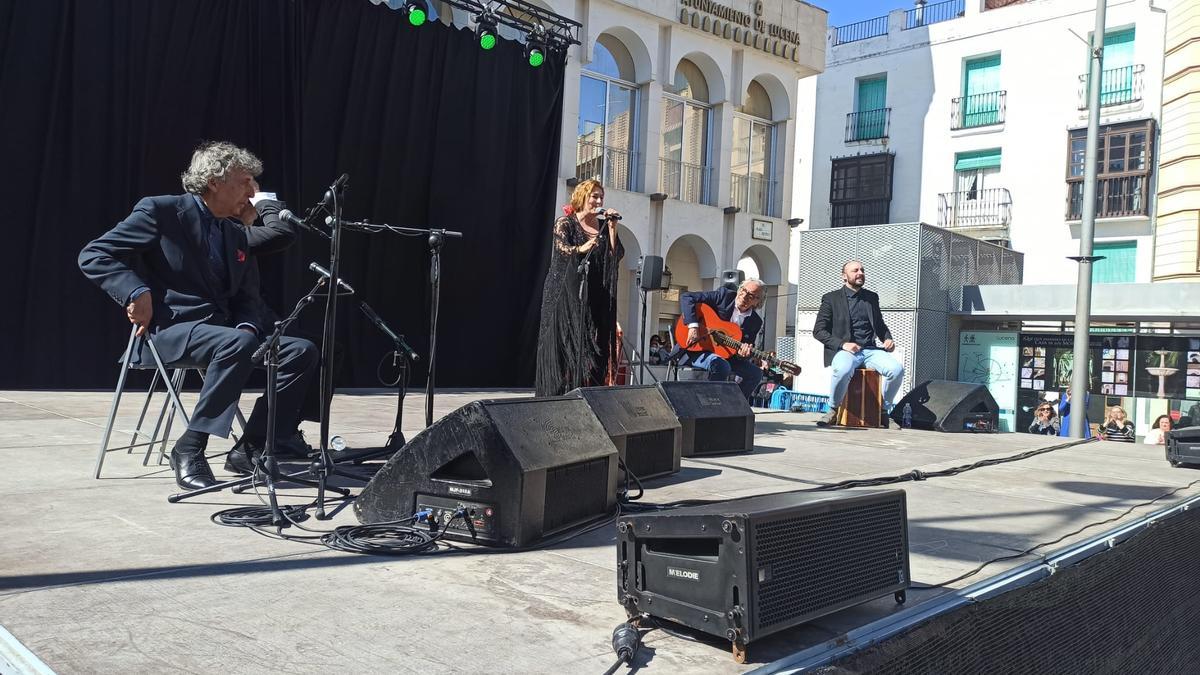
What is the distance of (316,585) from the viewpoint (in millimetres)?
2287

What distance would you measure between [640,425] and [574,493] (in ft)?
3.38

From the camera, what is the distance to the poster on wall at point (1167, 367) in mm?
11219

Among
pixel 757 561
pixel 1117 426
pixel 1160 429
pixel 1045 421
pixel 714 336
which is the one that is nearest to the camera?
pixel 757 561

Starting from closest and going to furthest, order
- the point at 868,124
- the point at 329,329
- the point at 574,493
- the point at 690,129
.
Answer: the point at 574,493 → the point at 329,329 → the point at 690,129 → the point at 868,124

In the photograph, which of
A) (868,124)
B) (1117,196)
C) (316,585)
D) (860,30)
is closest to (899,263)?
(316,585)

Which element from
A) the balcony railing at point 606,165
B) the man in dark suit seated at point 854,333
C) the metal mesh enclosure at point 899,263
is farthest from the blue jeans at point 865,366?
the balcony railing at point 606,165

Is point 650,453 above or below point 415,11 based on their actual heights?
below

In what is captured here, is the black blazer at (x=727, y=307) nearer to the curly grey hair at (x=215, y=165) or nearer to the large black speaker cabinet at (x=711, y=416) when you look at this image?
the large black speaker cabinet at (x=711, y=416)

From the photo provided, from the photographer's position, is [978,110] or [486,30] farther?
[978,110]

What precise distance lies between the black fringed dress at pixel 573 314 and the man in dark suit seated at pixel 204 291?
59.2 inches

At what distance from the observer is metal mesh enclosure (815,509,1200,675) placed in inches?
84.0

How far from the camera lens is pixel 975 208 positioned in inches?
895

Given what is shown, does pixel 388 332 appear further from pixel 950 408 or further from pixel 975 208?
pixel 975 208

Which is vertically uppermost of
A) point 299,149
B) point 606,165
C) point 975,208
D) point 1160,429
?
point 975,208
